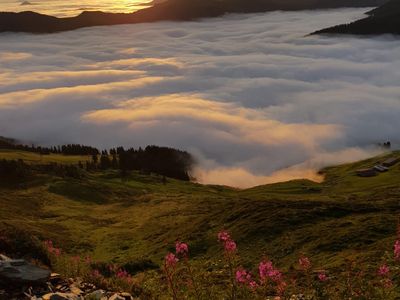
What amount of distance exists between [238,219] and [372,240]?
16.8m

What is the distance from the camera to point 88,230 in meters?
66.1

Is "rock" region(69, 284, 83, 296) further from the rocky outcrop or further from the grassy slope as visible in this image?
the grassy slope

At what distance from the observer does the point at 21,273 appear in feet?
54.9

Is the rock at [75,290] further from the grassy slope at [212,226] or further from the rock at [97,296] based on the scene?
the grassy slope at [212,226]

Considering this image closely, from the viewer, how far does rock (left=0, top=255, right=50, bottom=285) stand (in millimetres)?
16547

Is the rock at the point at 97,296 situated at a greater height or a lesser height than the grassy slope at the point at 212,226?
greater

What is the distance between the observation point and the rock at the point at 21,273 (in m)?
16.5

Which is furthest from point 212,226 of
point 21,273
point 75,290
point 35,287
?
point 21,273

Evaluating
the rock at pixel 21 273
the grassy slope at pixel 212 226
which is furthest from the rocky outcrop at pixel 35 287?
the grassy slope at pixel 212 226

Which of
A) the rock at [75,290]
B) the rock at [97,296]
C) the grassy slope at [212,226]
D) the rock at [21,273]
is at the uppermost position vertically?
the rock at [21,273]

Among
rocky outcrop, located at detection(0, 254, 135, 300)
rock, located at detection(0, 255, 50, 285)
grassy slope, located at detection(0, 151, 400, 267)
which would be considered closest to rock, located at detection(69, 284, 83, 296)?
rocky outcrop, located at detection(0, 254, 135, 300)

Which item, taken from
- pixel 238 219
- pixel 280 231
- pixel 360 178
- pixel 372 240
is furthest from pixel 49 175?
pixel 360 178

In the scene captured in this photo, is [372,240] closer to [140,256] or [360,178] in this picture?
[140,256]

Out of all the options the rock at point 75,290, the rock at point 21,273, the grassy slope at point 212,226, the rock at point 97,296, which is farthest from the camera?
the grassy slope at point 212,226
